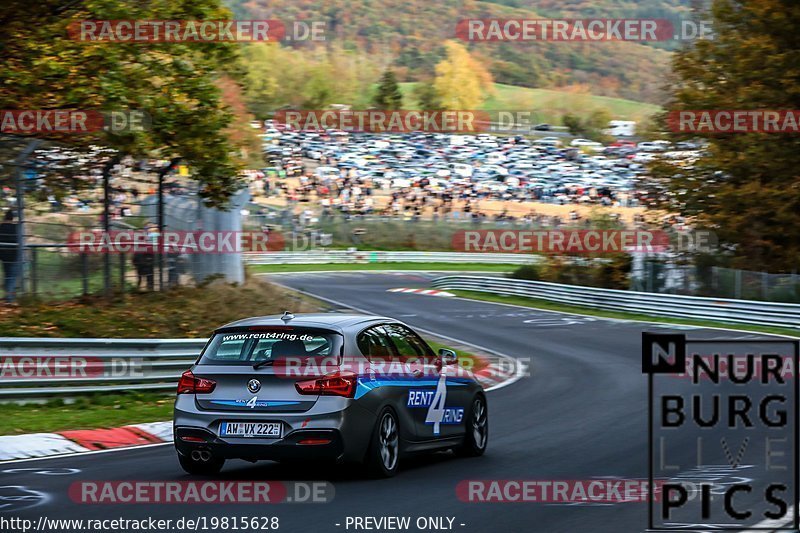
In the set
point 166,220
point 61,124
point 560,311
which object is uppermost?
point 61,124

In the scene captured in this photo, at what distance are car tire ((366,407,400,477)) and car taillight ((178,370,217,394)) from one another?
1375 mm

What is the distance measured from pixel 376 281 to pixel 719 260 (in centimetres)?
1938

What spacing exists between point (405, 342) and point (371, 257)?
52.7m

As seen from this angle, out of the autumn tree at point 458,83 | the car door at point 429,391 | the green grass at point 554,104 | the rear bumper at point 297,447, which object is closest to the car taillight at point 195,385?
the rear bumper at point 297,447

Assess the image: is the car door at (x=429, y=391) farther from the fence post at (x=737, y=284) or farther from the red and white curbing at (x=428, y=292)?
the red and white curbing at (x=428, y=292)

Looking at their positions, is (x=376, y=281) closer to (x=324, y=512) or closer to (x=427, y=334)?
(x=427, y=334)

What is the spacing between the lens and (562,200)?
72688 millimetres

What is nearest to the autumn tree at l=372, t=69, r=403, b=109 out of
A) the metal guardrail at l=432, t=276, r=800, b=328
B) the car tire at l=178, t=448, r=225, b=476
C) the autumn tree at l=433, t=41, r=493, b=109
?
the autumn tree at l=433, t=41, r=493, b=109

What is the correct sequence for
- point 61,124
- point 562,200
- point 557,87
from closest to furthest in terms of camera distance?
point 61,124, point 562,200, point 557,87

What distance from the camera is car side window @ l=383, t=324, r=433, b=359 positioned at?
1057 cm

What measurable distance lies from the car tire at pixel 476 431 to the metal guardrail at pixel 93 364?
6.00 metres

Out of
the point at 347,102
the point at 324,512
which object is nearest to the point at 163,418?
the point at 324,512

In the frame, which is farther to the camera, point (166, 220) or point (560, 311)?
point (560, 311)

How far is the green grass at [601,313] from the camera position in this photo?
30.6 meters
